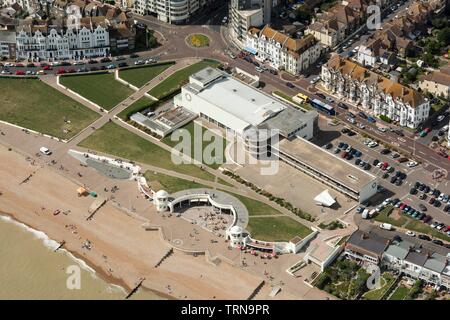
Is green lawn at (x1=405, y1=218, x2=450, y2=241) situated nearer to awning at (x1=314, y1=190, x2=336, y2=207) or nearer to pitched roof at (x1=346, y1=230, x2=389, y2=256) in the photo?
pitched roof at (x1=346, y1=230, x2=389, y2=256)

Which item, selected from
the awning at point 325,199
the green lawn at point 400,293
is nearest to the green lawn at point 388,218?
the awning at point 325,199

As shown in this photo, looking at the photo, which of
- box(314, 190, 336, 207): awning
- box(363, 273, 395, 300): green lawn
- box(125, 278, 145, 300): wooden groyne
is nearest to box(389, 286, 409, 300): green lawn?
box(363, 273, 395, 300): green lawn

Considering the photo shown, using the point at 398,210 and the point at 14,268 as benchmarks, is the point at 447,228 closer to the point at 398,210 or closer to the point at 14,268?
the point at 398,210

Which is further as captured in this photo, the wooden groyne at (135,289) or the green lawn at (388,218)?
the green lawn at (388,218)

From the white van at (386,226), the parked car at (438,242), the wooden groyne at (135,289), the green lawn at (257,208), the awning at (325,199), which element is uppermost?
the awning at (325,199)

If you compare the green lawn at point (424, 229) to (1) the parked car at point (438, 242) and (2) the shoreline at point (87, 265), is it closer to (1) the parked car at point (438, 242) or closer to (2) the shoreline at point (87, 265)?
(1) the parked car at point (438, 242)

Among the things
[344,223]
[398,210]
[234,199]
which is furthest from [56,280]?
[398,210]
